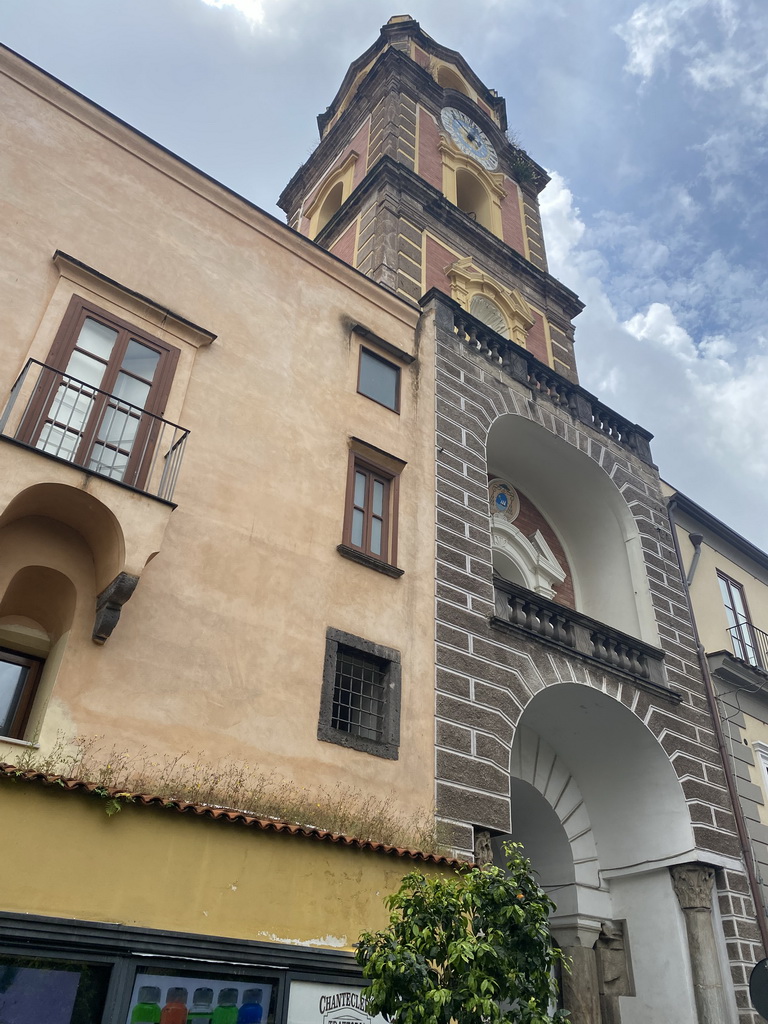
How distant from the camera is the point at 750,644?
1795 cm

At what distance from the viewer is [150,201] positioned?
39.4 ft

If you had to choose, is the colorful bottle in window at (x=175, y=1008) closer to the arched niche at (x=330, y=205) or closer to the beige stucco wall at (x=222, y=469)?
the beige stucco wall at (x=222, y=469)

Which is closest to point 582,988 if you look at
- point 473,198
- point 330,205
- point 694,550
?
point 694,550

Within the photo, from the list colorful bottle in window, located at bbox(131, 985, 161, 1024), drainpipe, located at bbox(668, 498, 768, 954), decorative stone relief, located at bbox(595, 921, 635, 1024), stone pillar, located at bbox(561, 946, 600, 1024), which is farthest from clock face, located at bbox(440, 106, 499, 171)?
colorful bottle in window, located at bbox(131, 985, 161, 1024)

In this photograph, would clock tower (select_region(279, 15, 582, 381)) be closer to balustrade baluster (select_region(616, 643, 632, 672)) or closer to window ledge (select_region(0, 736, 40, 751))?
balustrade baluster (select_region(616, 643, 632, 672))

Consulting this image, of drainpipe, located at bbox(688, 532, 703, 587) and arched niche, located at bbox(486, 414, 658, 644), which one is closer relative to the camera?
arched niche, located at bbox(486, 414, 658, 644)

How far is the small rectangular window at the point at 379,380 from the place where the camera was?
43.6ft

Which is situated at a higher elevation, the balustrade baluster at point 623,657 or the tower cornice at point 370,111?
the tower cornice at point 370,111

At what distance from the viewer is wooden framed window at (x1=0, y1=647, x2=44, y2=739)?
27.6ft

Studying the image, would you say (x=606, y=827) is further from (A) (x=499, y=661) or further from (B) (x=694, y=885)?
(A) (x=499, y=661)

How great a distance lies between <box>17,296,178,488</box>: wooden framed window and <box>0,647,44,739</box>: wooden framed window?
7.00 feet

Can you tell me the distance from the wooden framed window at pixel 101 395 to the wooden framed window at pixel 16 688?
7.00ft

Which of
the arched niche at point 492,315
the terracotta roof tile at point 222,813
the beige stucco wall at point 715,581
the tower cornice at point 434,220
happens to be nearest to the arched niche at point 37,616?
the terracotta roof tile at point 222,813

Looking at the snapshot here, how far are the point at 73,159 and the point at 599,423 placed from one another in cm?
1089
